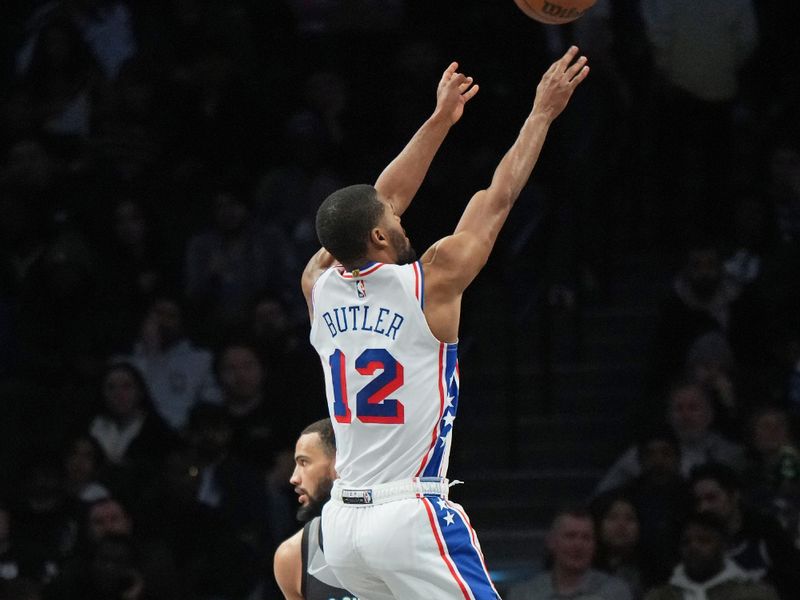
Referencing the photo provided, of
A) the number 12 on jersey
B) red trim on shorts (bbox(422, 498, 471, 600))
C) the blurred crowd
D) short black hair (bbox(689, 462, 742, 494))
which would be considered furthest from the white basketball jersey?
short black hair (bbox(689, 462, 742, 494))

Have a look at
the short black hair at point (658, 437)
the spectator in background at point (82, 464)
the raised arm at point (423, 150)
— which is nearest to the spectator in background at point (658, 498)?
the short black hair at point (658, 437)

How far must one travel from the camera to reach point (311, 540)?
6.29 m

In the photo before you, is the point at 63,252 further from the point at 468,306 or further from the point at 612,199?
the point at 612,199

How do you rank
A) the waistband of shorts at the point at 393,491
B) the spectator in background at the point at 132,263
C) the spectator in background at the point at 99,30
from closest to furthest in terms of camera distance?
the waistband of shorts at the point at 393,491, the spectator in background at the point at 132,263, the spectator in background at the point at 99,30

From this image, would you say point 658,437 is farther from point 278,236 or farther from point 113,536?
point 278,236

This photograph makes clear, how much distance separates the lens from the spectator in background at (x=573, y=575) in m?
8.51

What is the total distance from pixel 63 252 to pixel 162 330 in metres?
0.92

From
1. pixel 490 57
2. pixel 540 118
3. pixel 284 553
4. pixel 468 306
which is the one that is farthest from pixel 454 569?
pixel 490 57

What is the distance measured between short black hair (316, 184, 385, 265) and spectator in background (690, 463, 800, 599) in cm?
349

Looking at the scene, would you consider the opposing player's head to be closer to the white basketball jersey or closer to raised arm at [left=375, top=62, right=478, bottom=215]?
the white basketball jersey

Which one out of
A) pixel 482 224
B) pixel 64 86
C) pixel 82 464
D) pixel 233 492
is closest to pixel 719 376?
pixel 233 492

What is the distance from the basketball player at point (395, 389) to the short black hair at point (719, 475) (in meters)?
3.35

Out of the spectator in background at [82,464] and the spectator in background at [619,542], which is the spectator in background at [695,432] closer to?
the spectator in background at [619,542]

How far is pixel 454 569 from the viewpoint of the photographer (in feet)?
17.9
